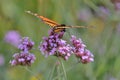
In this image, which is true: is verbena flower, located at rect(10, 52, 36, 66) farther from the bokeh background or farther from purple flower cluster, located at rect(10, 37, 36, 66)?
the bokeh background

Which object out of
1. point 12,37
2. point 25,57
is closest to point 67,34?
point 25,57

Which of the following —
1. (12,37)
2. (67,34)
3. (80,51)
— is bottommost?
(80,51)

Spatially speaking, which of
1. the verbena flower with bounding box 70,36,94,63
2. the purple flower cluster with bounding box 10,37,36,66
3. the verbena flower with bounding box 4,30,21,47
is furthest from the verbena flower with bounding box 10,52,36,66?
the verbena flower with bounding box 4,30,21,47

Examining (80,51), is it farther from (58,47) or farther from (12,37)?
(12,37)

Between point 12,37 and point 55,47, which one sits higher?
point 12,37

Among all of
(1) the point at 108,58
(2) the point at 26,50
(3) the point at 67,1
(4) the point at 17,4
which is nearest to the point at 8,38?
(4) the point at 17,4

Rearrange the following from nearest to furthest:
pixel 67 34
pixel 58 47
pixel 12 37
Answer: pixel 58 47
pixel 67 34
pixel 12 37

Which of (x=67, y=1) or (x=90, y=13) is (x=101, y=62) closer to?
(x=67, y=1)
